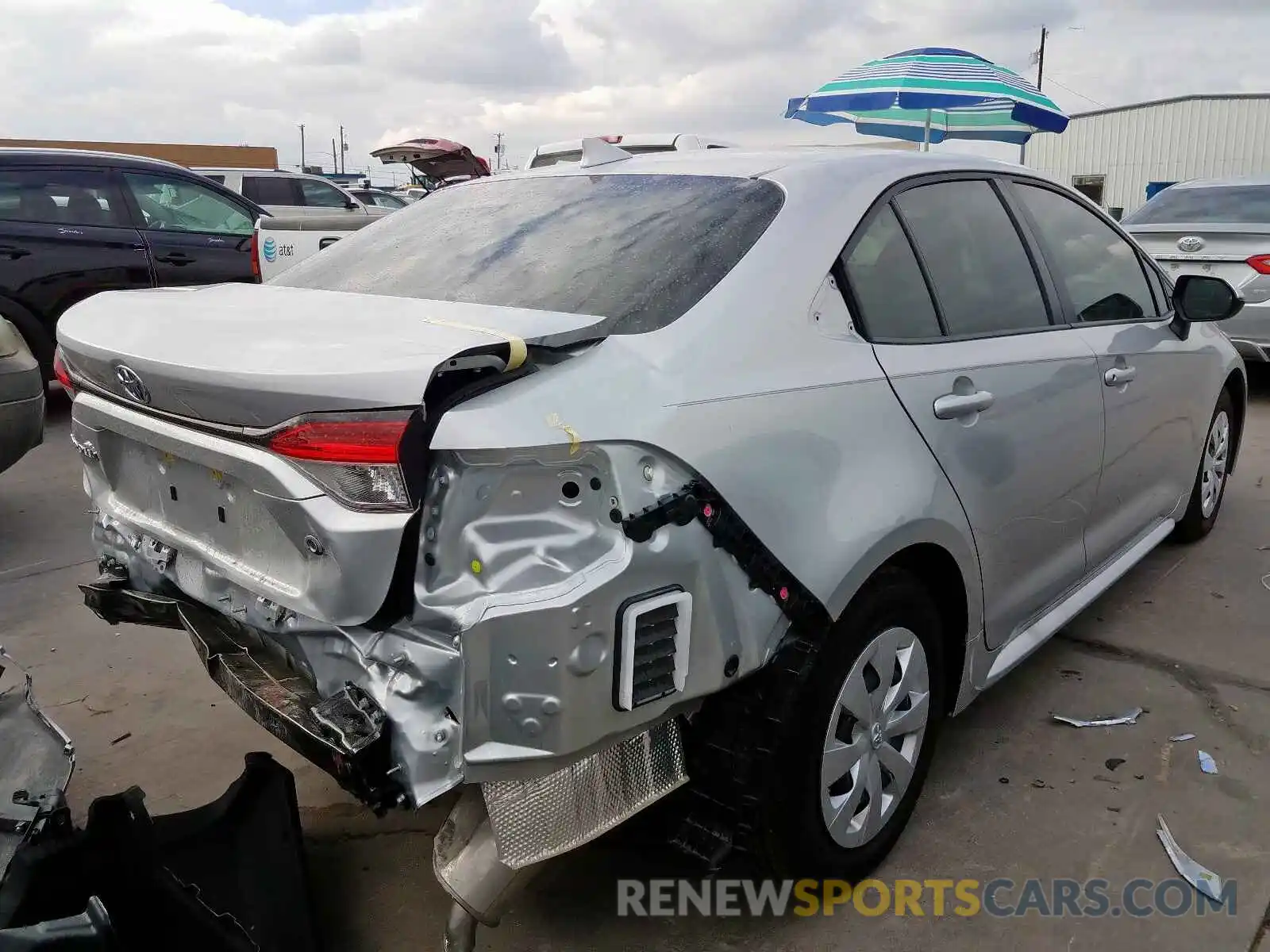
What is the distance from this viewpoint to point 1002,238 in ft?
9.63

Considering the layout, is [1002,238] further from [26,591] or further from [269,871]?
[26,591]

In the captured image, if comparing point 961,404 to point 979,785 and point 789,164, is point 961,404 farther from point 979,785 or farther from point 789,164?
point 979,785

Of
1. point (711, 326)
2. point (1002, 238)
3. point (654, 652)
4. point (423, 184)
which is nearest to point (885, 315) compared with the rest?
point (711, 326)

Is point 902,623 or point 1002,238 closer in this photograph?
point 902,623

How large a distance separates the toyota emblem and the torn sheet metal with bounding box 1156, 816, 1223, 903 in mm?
2570

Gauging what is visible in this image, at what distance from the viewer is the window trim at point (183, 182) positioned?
7379mm

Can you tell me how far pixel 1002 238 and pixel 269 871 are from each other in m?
2.49

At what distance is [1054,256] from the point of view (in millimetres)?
3125

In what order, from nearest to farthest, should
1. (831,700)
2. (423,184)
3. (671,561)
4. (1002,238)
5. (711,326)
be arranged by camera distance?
(671,561), (711,326), (831,700), (1002,238), (423,184)

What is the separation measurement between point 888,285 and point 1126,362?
127cm

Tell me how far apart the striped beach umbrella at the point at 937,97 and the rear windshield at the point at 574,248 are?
22.3 ft

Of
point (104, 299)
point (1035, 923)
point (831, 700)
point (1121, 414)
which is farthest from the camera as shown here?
point (1121, 414)

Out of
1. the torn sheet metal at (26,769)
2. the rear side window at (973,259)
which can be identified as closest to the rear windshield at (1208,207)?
the rear side window at (973,259)

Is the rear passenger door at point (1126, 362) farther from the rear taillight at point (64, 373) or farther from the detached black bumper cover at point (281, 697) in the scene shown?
the rear taillight at point (64, 373)
